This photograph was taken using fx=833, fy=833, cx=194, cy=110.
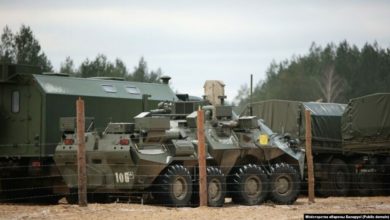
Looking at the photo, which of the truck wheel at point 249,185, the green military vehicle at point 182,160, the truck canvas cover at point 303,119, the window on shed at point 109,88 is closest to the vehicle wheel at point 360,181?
the truck canvas cover at point 303,119

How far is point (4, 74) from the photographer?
23484 mm

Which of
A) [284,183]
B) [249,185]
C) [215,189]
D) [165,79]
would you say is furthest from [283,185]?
[165,79]

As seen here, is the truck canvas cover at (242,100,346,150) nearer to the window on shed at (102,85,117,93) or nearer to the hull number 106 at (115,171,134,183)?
the window on shed at (102,85,117,93)

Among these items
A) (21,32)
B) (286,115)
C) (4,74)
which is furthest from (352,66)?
(4,74)

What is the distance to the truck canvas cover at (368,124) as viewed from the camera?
88.6ft

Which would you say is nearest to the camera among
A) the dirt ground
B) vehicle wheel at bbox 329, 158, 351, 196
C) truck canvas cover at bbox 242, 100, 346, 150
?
the dirt ground

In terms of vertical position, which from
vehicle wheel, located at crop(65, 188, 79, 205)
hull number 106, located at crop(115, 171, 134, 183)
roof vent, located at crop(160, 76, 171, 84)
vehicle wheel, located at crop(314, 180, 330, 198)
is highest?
roof vent, located at crop(160, 76, 171, 84)

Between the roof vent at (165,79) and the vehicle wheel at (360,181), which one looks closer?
the vehicle wheel at (360,181)

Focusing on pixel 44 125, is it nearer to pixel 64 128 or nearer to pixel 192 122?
pixel 64 128

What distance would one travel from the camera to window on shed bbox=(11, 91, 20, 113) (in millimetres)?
23531

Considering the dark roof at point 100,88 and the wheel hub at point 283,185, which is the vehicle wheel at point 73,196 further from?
the wheel hub at point 283,185

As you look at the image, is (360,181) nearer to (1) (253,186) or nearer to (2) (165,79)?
(2) (165,79)

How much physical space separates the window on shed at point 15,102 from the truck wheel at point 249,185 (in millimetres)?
6739

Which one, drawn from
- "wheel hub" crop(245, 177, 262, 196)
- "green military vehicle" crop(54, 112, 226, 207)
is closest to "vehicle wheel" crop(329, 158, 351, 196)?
"wheel hub" crop(245, 177, 262, 196)
